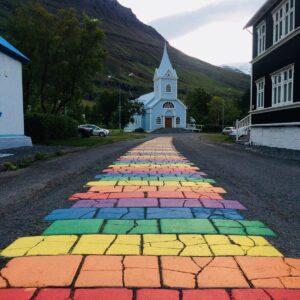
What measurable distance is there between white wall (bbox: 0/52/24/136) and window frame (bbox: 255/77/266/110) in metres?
14.6

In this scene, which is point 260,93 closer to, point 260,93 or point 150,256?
point 260,93

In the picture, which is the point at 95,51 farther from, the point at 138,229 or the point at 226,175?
the point at 138,229

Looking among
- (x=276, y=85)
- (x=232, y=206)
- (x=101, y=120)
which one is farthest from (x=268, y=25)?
(x=101, y=120)

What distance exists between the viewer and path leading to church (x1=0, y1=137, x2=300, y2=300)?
312cm

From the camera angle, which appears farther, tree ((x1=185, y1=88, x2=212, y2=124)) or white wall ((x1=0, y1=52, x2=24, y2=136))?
tree ((x1=185, y1=88, x2=212, y2=124))

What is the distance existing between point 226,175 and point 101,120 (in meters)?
74.3

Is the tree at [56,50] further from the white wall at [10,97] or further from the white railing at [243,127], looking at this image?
the white railing at [243,127]

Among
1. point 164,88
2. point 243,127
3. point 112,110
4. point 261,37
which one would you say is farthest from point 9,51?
point 164,88

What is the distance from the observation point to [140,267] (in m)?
3.56

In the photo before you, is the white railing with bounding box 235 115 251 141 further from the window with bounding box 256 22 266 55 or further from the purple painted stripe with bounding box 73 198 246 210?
the purple painted stripe with bounding box 73 198 246 210

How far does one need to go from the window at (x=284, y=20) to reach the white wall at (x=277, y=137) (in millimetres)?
4910

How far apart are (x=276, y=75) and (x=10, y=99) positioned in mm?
14704

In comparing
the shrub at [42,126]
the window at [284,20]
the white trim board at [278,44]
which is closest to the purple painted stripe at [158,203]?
the white trim board at [278,44]

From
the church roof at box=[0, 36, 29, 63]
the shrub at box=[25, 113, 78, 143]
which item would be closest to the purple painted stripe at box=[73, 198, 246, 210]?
the church roof at box=[0, 36, 29, 63]
